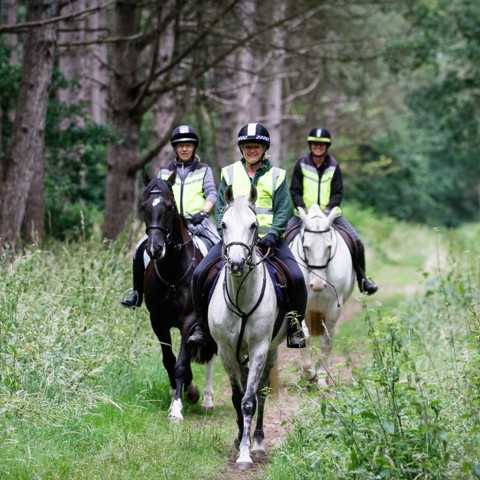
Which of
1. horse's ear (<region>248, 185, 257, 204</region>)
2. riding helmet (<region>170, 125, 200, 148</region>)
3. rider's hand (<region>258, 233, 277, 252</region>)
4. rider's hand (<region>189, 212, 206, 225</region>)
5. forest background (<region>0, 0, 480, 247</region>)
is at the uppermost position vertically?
forest background (<region>0, 0, 480, 247</region>)

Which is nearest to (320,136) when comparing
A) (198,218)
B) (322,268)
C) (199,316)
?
(322,268)

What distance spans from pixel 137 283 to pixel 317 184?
3063 millimetres

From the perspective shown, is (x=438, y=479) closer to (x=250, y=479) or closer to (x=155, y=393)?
(x=250, y=479)

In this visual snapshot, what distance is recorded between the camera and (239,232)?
7344mm

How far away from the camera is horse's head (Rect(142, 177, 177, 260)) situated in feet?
29.7

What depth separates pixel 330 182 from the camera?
474 inches

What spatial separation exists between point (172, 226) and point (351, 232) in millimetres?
3683

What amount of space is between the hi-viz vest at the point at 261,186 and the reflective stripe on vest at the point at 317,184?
3.70m

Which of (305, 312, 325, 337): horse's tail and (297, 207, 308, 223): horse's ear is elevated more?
(297, 207, 308, 223): horse's ear

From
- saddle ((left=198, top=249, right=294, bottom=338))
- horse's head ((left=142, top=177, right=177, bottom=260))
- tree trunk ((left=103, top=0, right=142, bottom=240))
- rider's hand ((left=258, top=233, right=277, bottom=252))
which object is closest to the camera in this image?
rider's hand ((left=258, top=233, right=277, bottom=252))

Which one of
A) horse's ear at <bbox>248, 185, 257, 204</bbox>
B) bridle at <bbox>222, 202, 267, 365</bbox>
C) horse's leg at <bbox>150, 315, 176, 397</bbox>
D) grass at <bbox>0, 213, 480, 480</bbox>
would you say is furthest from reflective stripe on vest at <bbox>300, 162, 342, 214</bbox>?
horse's ear at <bbox>248, 185, 257, 204</bbox>

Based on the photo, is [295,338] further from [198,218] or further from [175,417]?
[198,218]

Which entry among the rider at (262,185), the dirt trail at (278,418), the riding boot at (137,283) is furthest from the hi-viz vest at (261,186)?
the riding boot at (137,283)

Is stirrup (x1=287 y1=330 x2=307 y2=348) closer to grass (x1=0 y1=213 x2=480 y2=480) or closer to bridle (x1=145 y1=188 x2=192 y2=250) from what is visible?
grass (x1=0 y1=213 x2=480 y2=480)
